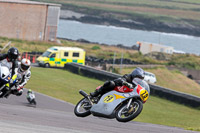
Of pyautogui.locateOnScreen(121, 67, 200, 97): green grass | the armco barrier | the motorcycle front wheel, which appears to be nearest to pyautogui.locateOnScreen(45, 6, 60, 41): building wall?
pyautogui.locateOnScreen(121, 67, 200, 97): green grass

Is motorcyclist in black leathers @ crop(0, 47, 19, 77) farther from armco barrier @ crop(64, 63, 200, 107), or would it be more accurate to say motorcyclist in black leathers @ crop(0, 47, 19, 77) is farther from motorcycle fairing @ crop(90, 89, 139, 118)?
armco barrier @ crop(64, 63, 200, 107)

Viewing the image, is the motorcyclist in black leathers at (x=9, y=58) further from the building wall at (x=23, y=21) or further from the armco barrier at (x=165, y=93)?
the building wall at (x=23, y=21)

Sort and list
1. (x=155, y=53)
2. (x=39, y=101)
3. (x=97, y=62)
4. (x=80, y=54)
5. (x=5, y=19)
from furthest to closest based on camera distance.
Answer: (x=155, y=53), (x=5, y=19), (x=97, y=62), (x=80, y=54), (x=39, y=101)

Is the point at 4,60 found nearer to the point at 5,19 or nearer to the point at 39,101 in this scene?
the point at 39,101

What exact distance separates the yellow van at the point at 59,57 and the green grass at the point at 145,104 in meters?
7.27

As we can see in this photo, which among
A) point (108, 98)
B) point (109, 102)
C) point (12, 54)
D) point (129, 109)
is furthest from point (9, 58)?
point (129, 109)

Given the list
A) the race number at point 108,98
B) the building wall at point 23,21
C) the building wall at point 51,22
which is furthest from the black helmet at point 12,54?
the building wall at point 51,22

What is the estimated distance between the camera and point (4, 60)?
1213cm

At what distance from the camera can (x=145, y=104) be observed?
2431 centimetres

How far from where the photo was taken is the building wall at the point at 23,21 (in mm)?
66688

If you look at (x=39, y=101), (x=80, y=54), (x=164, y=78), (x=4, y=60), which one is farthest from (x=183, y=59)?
(x=4, y=60)

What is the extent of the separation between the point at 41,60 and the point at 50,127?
30.8 metres

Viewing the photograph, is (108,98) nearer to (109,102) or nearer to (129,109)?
(109,102)

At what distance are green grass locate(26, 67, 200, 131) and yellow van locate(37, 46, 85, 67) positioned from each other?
23.8ft
